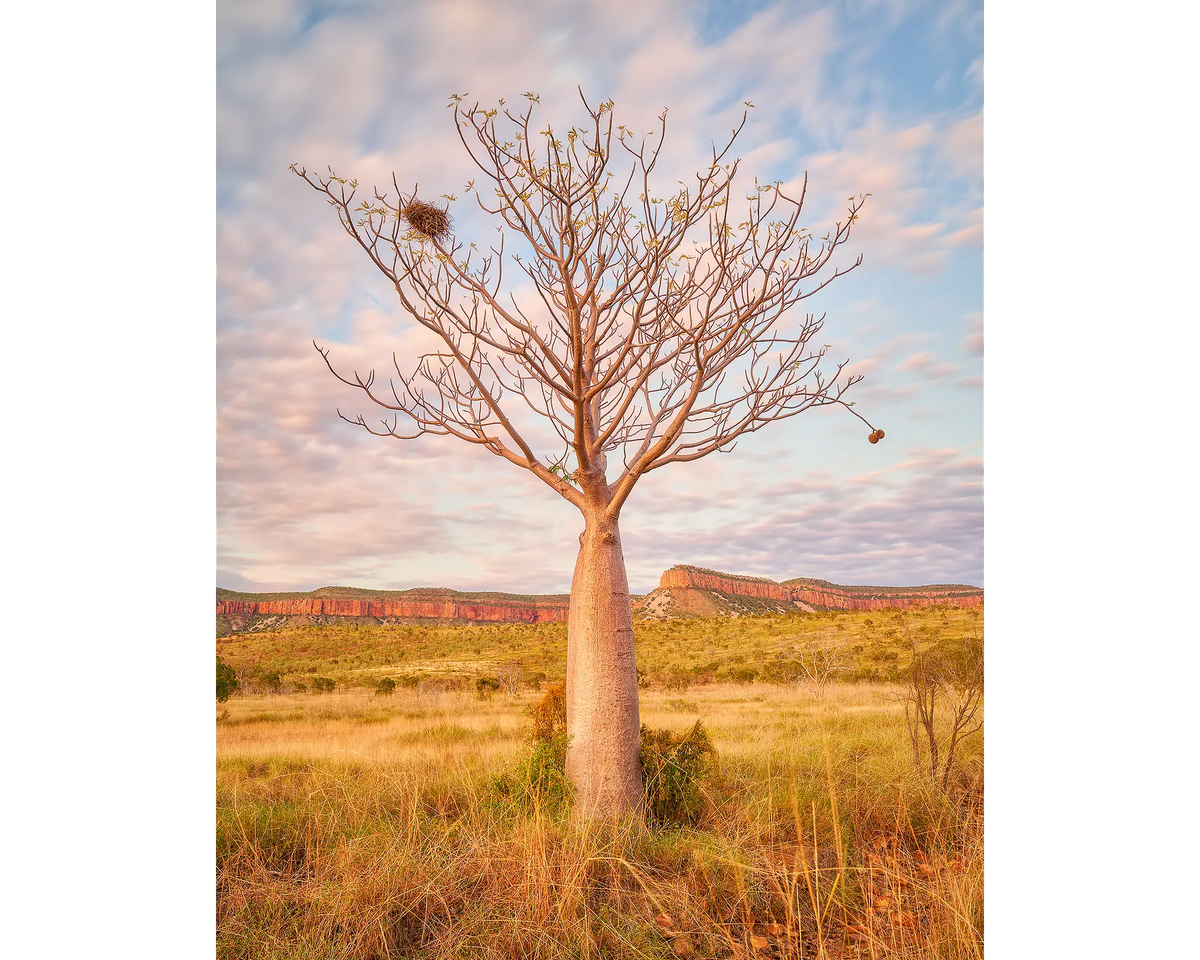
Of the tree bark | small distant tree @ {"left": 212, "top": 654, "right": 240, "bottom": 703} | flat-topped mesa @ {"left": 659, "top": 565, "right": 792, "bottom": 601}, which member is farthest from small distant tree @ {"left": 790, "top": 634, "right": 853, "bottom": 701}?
flat-topped mesa @ {"left": 659, "top": 565, "right": 792, "bottom": 601}

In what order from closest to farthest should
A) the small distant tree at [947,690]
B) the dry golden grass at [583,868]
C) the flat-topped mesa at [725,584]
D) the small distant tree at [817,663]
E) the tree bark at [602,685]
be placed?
the dry golden grass at [583,868]
the tree bark at [602,685]
the small distant tree at [947,690]
the small distant tree at [817,663]
the flat-topped mesa at [725,584]

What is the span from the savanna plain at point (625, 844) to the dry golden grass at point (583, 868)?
16 mm

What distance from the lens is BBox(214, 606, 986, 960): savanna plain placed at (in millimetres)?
3207

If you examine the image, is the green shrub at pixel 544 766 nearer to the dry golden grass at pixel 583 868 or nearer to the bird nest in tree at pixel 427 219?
the dry golden grass at pixel 583 868

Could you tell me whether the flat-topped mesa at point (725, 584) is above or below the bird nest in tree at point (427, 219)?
below

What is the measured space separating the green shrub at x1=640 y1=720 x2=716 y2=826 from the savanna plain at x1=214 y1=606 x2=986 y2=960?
0.02m

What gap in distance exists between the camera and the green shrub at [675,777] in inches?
192

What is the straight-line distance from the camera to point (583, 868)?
358cm

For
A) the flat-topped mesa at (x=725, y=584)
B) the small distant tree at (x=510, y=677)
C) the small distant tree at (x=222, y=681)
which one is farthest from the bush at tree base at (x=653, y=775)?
the flat-topped mesa at (x=725, y=584)

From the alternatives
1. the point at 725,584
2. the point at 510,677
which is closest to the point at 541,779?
the point at 510,677

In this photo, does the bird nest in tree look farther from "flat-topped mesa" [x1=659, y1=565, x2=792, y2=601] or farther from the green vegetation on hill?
"flat-topped mesa" [x1=659, y1=565, x2=792, y2=601]
